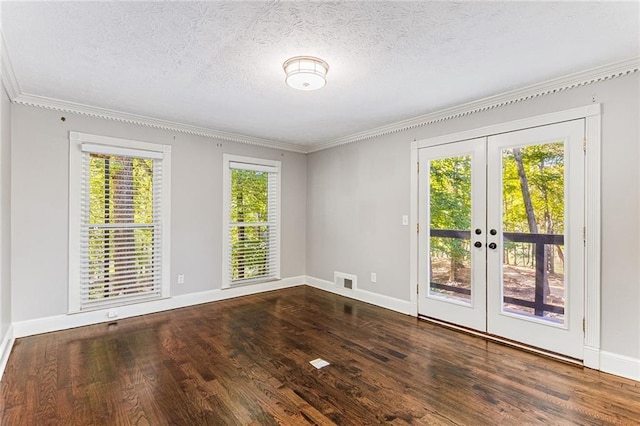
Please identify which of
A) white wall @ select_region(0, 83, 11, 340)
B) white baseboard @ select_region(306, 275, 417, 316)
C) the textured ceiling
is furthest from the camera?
white baseboard @ select_region(306, 275, 417, 316)

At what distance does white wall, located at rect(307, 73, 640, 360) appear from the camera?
8.22ft

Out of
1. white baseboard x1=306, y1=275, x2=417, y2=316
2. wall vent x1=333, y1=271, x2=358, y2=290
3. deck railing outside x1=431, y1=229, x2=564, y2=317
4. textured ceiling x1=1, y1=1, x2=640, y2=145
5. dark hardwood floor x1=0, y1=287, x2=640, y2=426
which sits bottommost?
dark hardwood floor x1=0, y1=287, x2=640, y2=426

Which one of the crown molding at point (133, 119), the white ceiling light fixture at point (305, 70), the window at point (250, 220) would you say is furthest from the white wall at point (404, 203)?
the white ceiling light fixture at point (305, 70)

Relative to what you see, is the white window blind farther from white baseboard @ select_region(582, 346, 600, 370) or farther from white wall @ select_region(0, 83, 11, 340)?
white baseboard @ select_region(582, 346, 600, 370)

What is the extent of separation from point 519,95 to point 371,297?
305 cm

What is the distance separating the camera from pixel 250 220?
16.8 feet

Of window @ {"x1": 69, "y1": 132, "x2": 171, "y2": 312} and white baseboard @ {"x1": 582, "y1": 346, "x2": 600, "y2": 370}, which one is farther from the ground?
window @ {"x1": 69, "y1": 132, "x2": 171, "y2": 312}

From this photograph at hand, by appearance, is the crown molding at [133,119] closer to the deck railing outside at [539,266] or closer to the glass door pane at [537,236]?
the glass door pane at [537,236]

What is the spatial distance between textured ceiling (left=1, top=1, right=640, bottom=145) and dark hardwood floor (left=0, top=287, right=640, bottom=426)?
250 centimetres

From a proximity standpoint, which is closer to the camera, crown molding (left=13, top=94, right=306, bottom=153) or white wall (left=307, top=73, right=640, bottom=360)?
white wall (left=307, top=73, right=640, bottom=360)

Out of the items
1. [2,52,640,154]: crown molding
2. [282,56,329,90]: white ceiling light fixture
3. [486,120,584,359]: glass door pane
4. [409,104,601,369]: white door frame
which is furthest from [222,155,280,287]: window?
[409,104,601,369]: white door frame

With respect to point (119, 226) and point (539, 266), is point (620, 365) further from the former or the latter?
point (119, 226)

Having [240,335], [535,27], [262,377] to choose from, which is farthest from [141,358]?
[535,27]

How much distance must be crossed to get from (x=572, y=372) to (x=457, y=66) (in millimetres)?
2678
